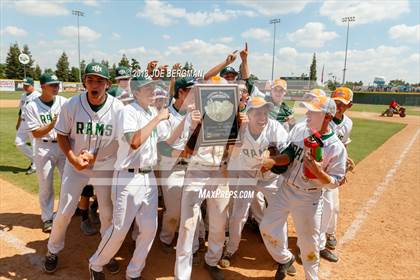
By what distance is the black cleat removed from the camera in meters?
3.81

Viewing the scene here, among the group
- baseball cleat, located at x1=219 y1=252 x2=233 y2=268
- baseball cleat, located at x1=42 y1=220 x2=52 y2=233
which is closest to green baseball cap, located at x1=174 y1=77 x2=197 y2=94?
baseball cleat, located at x1=219 y1=252 x2=233 y2=268

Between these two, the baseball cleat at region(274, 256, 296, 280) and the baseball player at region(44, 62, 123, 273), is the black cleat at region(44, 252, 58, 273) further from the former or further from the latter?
the baseball cleat at region(274, 256, 296, 280)

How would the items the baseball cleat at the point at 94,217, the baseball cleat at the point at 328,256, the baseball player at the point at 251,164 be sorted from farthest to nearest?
the baseball cleat at the point at 94,217, the baseball cleat at the point at 328,256, the baseball player at the point at 251,164

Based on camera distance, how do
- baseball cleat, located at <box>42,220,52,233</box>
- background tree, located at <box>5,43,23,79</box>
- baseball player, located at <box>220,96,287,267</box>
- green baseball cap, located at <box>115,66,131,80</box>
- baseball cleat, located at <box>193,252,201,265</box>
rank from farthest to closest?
1. background tree, located at <box>5,43,23,79</box>
2. green baseball cap, located at <box>115,66,131,80</box>
3. baseball cleat, located at <box>42,220,52,233</box>
4. baseball cleat, located at <box>193,252,201,265</box>
5. baseball player, located at <box>220,96,287,267</box>

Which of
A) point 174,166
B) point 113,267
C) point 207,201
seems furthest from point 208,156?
point 113,267

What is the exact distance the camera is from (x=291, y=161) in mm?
3725

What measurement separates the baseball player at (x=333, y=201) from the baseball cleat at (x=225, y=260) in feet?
4.47

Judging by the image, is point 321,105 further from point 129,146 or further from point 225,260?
point 225,260

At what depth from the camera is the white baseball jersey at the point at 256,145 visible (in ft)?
13.6

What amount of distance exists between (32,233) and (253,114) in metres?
3.86

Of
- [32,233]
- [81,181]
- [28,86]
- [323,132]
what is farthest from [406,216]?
[28,86]

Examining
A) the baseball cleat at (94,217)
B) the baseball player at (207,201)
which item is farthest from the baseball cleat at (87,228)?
the baseball player at (207,201)

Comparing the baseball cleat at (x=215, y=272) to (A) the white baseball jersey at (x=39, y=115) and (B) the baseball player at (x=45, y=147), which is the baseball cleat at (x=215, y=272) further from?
(A) the white baseball jersey at (x=39, y=115)

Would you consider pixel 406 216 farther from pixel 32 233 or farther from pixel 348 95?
pixel 32 233
